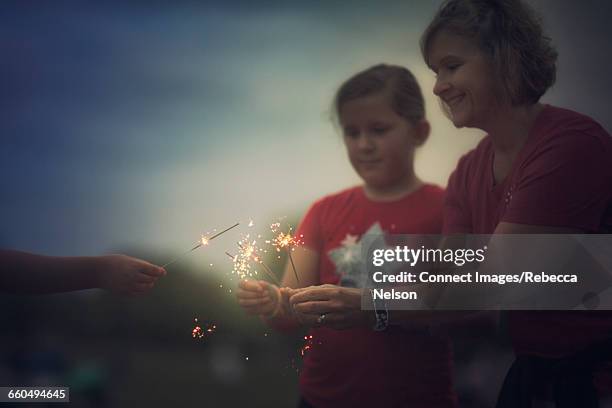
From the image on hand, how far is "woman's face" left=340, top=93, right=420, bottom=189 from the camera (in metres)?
1.61

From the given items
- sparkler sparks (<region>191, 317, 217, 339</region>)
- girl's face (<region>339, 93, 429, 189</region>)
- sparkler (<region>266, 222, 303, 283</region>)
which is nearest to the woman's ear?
girl's face (<region>339, 93, 429, 189</region>)

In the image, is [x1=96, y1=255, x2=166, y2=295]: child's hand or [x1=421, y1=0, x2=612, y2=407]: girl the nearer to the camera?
[x1=421, y1=0, x2=612, y2=407]: girl

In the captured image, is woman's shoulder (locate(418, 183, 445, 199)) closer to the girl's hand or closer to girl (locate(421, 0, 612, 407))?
girl (locate(421, 0, 612, 407))

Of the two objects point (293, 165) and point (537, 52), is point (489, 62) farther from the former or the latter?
point (293, 165)

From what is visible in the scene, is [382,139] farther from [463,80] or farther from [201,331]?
[201,331]

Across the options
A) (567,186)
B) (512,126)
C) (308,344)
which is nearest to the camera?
(567,186)

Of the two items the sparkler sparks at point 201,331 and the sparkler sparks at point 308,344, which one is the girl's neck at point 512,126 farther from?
the sparkler sparks at point 201,331

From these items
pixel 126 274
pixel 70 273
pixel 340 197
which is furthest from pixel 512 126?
pixel 70 273

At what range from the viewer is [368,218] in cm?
162

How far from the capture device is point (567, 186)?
4.61 ft

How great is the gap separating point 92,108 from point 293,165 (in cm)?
55

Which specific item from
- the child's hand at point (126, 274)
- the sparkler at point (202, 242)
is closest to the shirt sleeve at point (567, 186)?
the sparkler at point (202, 242)

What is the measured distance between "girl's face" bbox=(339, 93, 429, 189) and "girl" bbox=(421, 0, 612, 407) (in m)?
0.12

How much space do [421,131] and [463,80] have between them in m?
0.16
